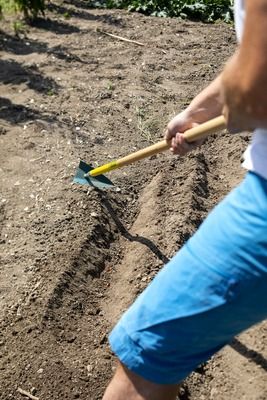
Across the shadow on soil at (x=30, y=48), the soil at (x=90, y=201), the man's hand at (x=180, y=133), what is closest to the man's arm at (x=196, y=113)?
the man's hand at (x=180, y=133)

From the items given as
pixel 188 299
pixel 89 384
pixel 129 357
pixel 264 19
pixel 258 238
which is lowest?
pixel 89 384

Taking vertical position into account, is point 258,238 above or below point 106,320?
above

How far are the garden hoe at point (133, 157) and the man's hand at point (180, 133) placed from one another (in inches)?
2.0

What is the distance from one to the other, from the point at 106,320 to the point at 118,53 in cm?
341

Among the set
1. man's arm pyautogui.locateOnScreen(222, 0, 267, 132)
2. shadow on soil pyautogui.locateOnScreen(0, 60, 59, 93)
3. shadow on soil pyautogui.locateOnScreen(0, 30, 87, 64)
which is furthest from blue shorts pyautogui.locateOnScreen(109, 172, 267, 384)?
shadow on soil pyautogui.locateOnScreen(0, 30, 87, 64)

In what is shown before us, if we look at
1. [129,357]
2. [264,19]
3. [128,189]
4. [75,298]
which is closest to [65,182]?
[128,189]

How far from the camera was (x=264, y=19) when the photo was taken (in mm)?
1411

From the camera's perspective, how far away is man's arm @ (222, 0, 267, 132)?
56.1 inches

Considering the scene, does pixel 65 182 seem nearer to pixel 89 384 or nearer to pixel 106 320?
pixel 106 320

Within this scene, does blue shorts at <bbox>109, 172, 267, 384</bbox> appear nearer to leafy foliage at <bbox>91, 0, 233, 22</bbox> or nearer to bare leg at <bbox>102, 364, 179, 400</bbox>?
bare leg at <bbox>102, 364, 179, 400</bbox>

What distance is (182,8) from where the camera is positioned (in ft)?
25.2

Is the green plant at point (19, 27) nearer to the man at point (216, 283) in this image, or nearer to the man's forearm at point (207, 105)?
the man's forearm at point (207, 105)

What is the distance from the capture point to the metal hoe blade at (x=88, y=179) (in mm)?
3865

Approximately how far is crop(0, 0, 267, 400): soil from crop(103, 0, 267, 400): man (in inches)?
42.6
